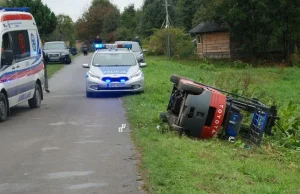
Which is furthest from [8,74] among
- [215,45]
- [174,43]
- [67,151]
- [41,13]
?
[41,13]

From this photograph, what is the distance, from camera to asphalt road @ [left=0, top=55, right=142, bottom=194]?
22.8 ft

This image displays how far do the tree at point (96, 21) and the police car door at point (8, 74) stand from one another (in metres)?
71.5

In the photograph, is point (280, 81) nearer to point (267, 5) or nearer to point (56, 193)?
point (267, 5)

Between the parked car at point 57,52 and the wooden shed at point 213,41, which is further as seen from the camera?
the wooden shed at point 213,41

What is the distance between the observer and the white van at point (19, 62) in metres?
13.3

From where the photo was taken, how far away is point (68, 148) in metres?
9.49

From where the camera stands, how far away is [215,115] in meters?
10.4

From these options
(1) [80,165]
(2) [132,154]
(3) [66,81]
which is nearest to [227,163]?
(2) [132,154]

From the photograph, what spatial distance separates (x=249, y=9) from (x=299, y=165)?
97.0 feet

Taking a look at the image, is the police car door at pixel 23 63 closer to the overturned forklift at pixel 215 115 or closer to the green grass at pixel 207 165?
the green grass at pixel 207 165

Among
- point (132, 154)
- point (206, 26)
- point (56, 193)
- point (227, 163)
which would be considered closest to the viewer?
point (56, 193)

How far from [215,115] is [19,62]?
6151mm

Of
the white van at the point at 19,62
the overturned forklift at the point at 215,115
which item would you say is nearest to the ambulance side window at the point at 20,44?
the white van at the point at 19,62

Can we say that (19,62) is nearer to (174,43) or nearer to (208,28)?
(208,28)
